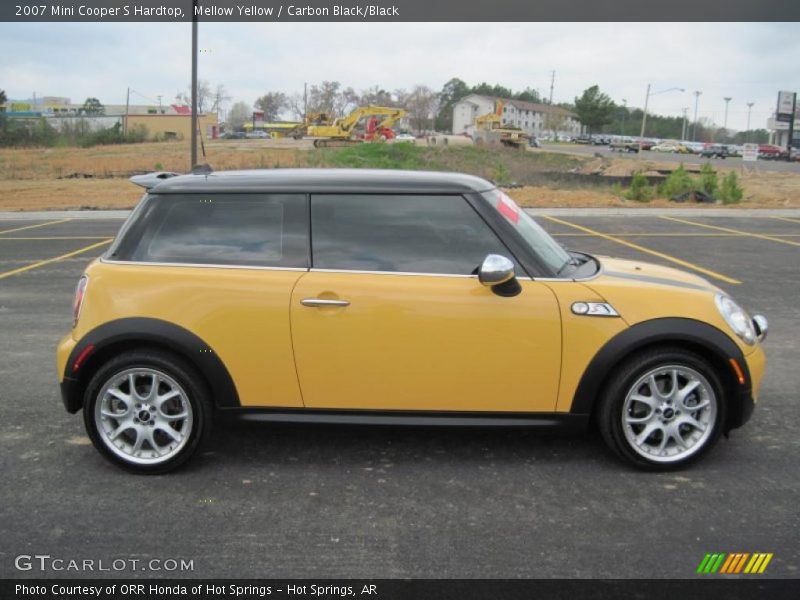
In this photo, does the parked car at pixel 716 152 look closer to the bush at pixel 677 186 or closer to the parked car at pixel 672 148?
the parked car at pixel 672 148

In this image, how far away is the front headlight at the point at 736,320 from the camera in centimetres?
387

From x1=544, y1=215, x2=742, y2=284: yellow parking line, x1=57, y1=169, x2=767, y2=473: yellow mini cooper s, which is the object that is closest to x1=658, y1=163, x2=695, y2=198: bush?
x1=544, y1=215, x2=742, y2=284: yellow parking line

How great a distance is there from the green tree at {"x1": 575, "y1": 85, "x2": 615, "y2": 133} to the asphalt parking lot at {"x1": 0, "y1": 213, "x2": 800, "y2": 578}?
114160 millimetres

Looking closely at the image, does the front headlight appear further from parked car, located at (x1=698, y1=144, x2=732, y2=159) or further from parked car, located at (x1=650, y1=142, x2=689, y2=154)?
parked car, located at (x1=650, y1=142, x2=689, y2=154)

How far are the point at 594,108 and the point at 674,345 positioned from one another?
379ft

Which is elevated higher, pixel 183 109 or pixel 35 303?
pixel 183 109

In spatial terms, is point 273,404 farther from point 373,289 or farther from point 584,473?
point 584,473

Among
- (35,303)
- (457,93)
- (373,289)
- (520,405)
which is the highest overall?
(457,93)

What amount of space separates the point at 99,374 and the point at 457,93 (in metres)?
152

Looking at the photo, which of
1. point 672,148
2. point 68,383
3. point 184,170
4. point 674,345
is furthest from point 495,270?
point 672,148

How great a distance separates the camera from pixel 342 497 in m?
3.65

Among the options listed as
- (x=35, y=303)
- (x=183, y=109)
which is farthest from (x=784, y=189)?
(x=183, y=109)

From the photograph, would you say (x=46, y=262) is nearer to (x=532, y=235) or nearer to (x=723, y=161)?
(x=532, y=235)

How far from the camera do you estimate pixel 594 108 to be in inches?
4409
